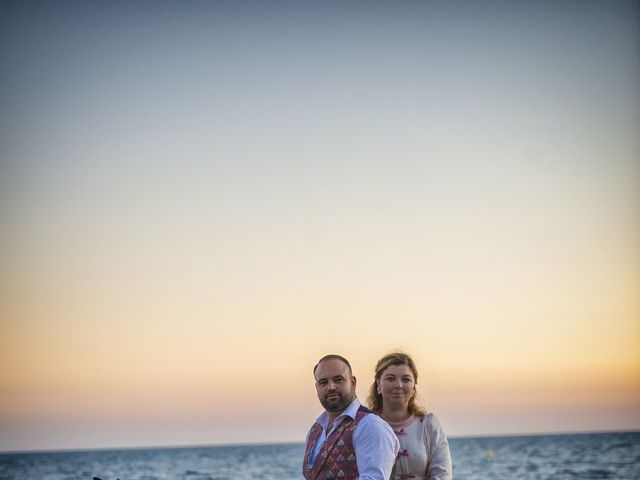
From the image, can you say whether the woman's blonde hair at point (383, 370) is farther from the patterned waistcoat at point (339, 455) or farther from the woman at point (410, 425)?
the patterned waistcoat at point (339, 455)

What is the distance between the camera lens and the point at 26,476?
4528 cm

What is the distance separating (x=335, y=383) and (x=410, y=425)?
1.01m

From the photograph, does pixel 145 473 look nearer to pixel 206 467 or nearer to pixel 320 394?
pixel 206 467

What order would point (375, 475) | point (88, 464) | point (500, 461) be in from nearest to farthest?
point (375, 475)
point (500, 461)
point (88, 464)

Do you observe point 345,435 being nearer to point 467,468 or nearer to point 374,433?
point 374,433

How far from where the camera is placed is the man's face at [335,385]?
5.05m

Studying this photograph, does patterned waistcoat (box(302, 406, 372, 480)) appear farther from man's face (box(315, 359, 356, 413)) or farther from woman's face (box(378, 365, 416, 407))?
woman's face (box(378, 365, 416, 407))

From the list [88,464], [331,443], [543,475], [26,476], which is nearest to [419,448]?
[331,443]

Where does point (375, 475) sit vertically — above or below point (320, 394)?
below

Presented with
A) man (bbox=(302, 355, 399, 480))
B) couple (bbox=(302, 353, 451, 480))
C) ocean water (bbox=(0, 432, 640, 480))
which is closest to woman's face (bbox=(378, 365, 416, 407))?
couple (bbox=(302, 353, 451, 480))

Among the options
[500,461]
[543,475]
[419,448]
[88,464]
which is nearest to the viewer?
[419,448]

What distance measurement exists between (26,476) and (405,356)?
1687 inches

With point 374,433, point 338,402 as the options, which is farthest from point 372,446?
point 338,402

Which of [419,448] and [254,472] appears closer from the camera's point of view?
[419,448]
